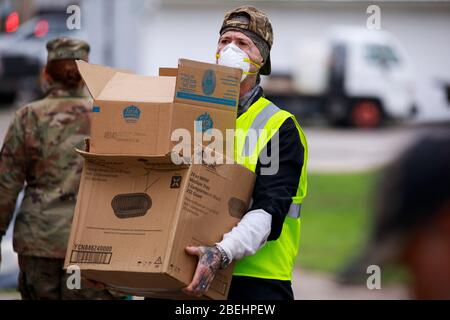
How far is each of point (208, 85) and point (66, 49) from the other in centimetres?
190

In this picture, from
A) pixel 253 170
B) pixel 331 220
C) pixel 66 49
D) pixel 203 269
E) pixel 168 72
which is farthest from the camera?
pixel 331 220

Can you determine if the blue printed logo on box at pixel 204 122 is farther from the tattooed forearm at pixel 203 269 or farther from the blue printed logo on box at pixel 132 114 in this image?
the tattooed forearm at pixel 203 269

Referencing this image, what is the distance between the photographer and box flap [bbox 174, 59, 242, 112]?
3.63m

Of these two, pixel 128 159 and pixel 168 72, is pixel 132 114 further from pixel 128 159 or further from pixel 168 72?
pixel 168 72

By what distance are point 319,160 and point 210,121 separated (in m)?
16.1

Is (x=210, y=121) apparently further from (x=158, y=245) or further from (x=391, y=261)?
(x=391, y=261)

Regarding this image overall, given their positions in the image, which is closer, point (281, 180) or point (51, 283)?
point (281, 180)

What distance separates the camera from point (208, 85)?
369 centimetres

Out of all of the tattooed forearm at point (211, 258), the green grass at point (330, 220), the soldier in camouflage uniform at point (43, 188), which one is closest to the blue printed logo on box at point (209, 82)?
the tattooed forearm at point (211, 258)

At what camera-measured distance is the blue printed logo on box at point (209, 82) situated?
368 centimetres

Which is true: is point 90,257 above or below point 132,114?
below

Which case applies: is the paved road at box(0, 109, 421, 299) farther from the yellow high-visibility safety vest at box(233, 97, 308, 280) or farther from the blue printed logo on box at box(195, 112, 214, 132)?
the blue printed logo on box at box(195, 112, 214, 132)

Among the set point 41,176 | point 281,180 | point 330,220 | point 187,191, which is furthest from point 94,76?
point 330,220

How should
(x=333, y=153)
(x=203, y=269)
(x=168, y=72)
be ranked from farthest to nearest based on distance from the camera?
(x=333, y=153) → (x=168, y=72) → (x=203, y=269)
